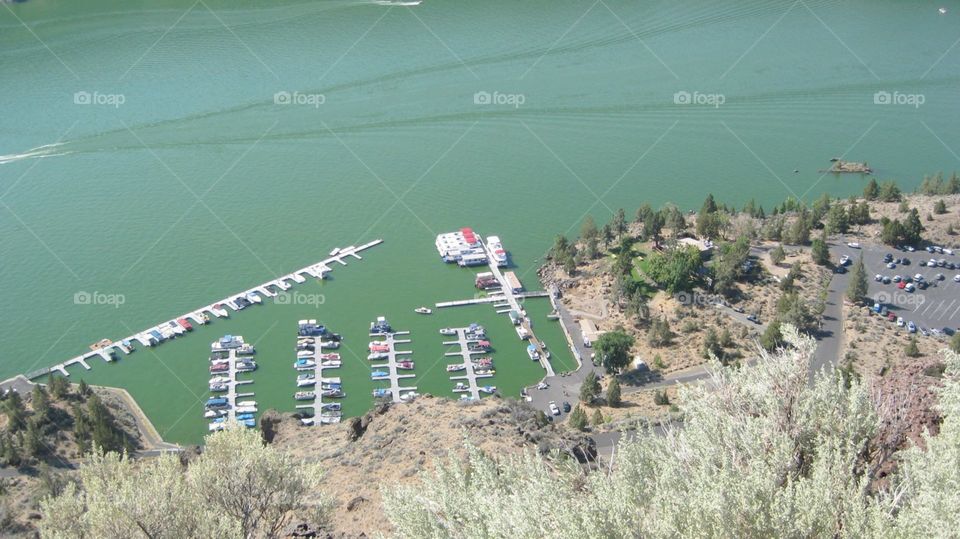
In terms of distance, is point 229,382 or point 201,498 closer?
point 201,498

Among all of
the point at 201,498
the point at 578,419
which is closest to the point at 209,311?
the point at 578,419

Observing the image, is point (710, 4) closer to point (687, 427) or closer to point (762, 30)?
point (762, 30)

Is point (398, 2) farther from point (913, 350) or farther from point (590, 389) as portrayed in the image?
point (913, 350)

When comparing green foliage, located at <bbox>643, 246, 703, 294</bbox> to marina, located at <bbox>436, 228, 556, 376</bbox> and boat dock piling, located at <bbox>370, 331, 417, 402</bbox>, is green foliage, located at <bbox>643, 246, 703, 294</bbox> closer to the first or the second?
marina, located at <bbox>436, 228, 556, 376</bbox>

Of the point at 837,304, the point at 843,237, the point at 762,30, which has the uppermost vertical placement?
the point at 762,30

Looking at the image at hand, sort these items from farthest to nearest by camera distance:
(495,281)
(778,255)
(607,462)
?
(495,281)
(778,255)
(607,462)

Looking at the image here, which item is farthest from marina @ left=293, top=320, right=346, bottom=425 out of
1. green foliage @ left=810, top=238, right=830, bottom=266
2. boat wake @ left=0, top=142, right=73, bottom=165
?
boat wake @ left=0, top=142, right=73, bottom=165

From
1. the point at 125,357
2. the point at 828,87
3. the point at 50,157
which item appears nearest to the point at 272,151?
the point at 50,157
